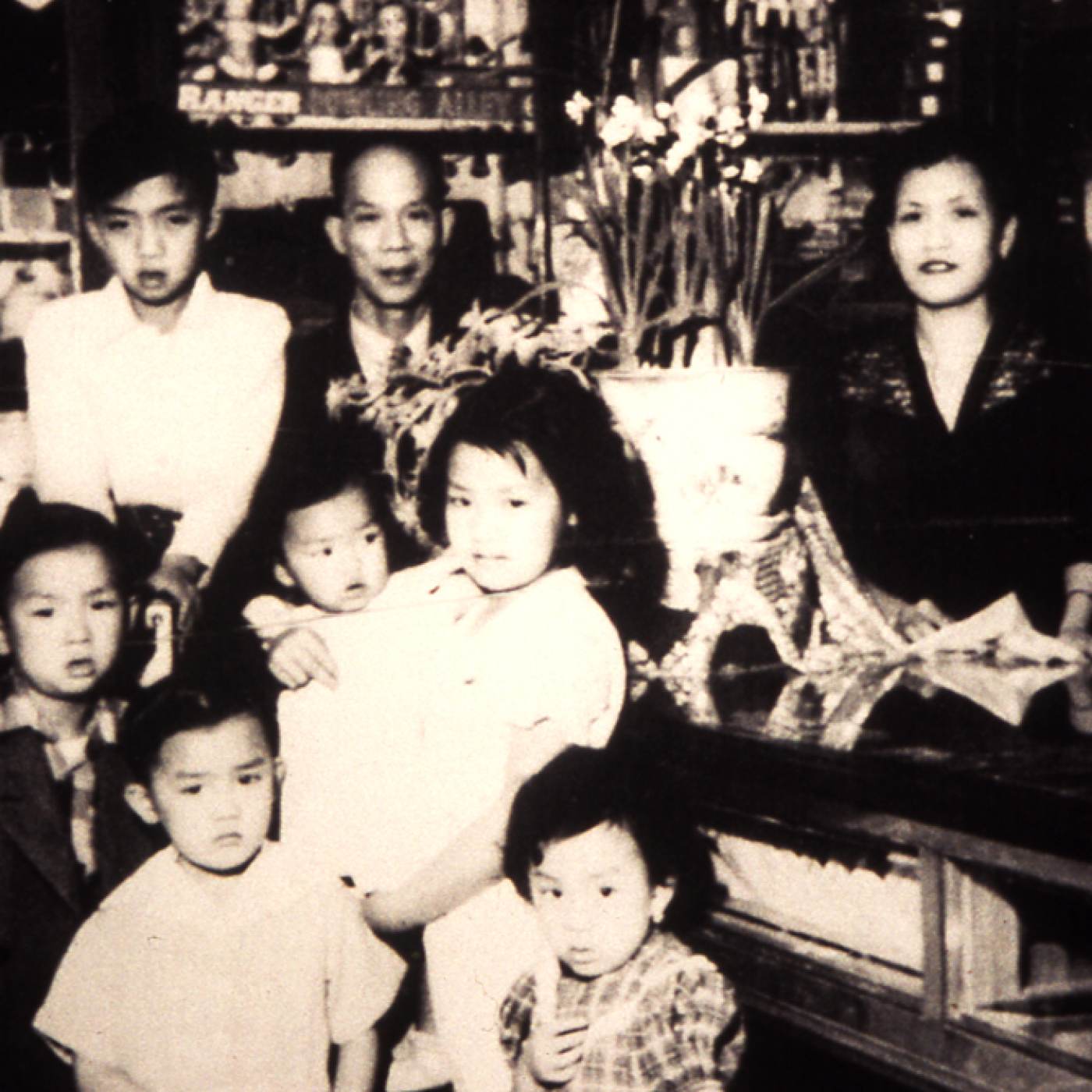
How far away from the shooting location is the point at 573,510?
2.02 m

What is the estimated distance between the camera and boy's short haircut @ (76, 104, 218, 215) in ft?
6.08

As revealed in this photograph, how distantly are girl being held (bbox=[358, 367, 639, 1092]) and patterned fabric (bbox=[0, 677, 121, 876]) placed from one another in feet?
1.17

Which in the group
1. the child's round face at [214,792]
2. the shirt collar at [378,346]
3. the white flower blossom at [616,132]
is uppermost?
the white flower blossom at [616,132]

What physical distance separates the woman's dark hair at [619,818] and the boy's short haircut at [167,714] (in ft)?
1.29

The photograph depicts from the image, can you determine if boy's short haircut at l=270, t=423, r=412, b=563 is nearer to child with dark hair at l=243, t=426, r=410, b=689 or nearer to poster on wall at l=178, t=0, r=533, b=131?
child with dark hair at l=243, t=426, r=410, b=689

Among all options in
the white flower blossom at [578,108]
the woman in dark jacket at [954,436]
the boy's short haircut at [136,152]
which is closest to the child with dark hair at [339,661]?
the boy's short haircut at [136,152]

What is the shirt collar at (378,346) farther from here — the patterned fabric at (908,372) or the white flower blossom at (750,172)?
the patterned fabric at (908,372)

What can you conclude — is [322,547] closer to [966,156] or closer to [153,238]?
[153,238]

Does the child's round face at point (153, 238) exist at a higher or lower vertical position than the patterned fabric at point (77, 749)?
higher

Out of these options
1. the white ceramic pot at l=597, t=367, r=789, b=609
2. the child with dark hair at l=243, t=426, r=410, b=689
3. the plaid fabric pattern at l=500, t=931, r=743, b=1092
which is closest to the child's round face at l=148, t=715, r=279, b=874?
the child with dark hair at l=243, t=426, r=410, b=689

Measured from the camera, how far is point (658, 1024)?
193 centimetres

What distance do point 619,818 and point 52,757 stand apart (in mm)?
696

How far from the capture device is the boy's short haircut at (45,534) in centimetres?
190

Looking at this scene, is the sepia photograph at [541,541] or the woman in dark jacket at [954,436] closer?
the sepia photograph at [541,541]
